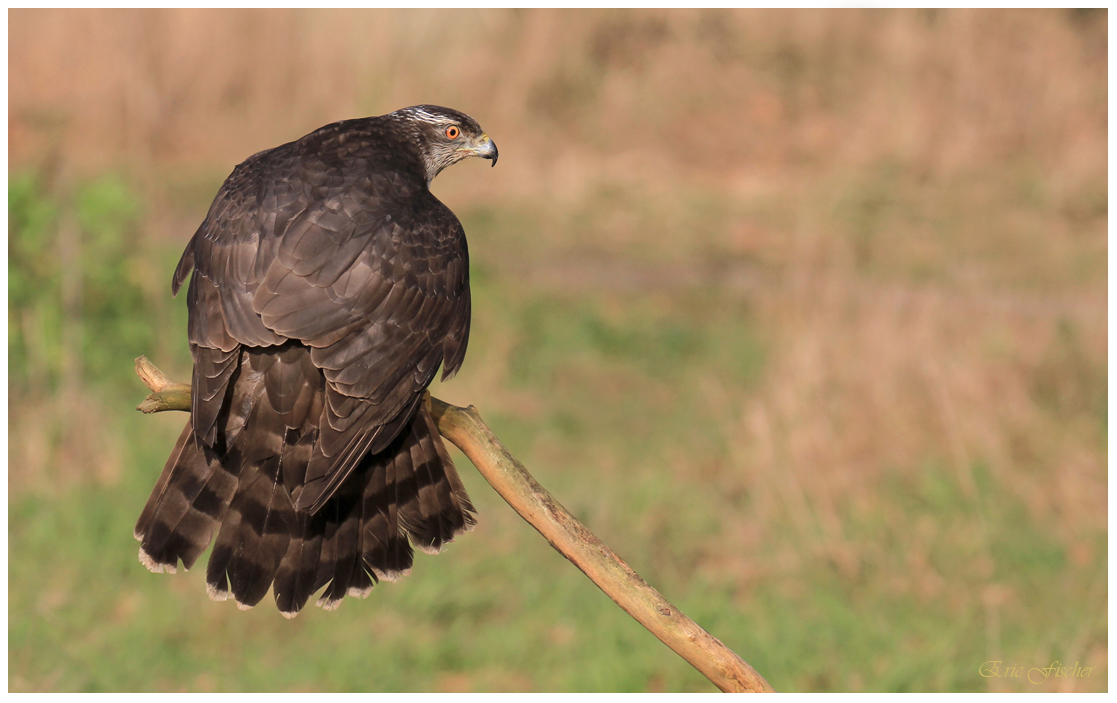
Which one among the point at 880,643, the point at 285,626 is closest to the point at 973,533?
the point at 880,643

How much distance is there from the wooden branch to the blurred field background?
15.4 ft

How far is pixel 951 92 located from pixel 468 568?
37.1ft

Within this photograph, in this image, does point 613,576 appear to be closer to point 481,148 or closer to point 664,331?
point 481,148

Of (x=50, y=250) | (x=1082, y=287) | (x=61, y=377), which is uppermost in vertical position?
(x=50, y=250)

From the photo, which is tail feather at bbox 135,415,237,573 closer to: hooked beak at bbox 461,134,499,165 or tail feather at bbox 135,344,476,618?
tail feather at bbox 135,344,476,618

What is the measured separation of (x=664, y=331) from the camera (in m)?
11.8

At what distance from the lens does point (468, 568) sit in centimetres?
786

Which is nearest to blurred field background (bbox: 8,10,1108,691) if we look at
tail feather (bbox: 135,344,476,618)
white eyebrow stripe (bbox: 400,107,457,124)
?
tail feather (bbox: 135,344,476,618)

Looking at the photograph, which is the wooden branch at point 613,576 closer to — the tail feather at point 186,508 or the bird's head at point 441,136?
the tail feather at point 186,508

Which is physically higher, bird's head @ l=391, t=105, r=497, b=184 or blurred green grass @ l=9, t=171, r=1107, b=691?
bird's head @ l=391, t=105, r=497, b=184

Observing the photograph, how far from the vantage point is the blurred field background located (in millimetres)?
7270

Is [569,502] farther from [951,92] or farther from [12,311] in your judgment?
[951,92]

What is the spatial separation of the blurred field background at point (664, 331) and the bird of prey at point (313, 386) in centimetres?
380

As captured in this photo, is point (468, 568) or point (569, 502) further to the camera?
point (569, 502)
